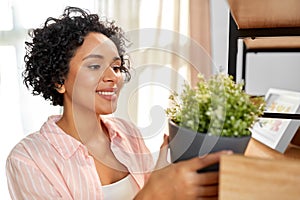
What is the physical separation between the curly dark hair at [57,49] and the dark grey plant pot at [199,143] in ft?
1.39

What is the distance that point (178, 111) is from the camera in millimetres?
489

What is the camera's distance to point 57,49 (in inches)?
35.8

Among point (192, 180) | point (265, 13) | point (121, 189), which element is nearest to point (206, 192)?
point (192, 180)

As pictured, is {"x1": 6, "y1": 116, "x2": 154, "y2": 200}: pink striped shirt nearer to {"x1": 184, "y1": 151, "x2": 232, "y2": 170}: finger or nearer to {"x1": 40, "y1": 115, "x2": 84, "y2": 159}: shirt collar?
{"x1": 40, "y1": 115, "x2": 84, "y2": 159}: shirt collar

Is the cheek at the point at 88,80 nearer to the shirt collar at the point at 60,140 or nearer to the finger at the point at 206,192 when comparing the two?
the shirt collar at the point at 60,140

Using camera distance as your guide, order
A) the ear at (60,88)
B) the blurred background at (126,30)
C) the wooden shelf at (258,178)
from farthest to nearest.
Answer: the blurred background at (126,30), the ear at (60,88), the wooden shelf at (258,178)

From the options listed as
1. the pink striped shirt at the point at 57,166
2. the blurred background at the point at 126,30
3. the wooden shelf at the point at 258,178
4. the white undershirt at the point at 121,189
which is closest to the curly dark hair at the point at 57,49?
the pink striped shirt at the point at 57,166

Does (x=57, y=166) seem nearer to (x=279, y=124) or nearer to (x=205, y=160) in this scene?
(x=205, y=160)

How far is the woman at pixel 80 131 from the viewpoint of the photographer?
2.67 feet

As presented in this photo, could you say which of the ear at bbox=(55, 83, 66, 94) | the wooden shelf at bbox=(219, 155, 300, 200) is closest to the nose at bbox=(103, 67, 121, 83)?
the ear at bbox=(55, 83, 66, 94)

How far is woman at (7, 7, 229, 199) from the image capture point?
813 mm

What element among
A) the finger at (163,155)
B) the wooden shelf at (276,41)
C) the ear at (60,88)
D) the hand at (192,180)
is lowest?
the finger at (163,155)

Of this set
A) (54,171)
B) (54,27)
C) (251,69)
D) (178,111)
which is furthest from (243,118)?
(251,69)

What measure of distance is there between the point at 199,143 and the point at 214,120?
0.03m
